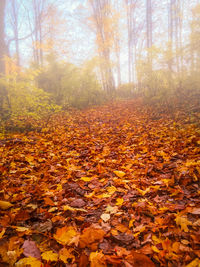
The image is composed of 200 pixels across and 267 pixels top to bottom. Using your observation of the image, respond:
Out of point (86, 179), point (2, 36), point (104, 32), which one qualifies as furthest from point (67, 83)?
point (86, 179)

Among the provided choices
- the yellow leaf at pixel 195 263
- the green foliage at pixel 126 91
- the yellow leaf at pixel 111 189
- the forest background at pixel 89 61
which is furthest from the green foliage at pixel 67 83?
the yellow leaf at pixel 195 263

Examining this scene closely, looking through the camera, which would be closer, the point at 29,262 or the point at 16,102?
the point at 29,262

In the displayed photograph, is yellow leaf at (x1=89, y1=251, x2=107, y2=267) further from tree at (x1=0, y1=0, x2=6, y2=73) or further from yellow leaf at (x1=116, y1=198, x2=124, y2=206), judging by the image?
tree at (x1=0, y1=0, x2=6, y2=73)

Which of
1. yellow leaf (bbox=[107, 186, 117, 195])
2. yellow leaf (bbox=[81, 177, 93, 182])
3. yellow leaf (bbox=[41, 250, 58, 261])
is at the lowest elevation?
yellow leaf (bbox=[41, 250, 58, 261])

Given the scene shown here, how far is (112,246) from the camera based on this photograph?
1.17 m

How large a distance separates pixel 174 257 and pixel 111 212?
0.63m

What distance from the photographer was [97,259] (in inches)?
41.8

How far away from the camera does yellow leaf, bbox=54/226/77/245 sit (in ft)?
3.95

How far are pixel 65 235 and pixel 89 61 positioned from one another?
10529mm

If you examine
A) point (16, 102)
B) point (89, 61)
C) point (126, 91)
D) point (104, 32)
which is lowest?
point (16, 102)

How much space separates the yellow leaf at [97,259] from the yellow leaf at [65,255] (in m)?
0.13

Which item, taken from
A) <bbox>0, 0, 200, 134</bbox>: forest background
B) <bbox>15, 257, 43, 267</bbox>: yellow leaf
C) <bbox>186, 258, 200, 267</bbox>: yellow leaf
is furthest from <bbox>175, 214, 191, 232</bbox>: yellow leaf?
<bbox>0, 0, 200, 134</bbox>: forest background

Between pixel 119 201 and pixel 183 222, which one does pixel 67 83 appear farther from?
pixel 183 222

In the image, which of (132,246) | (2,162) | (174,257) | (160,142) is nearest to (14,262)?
(132,246)
